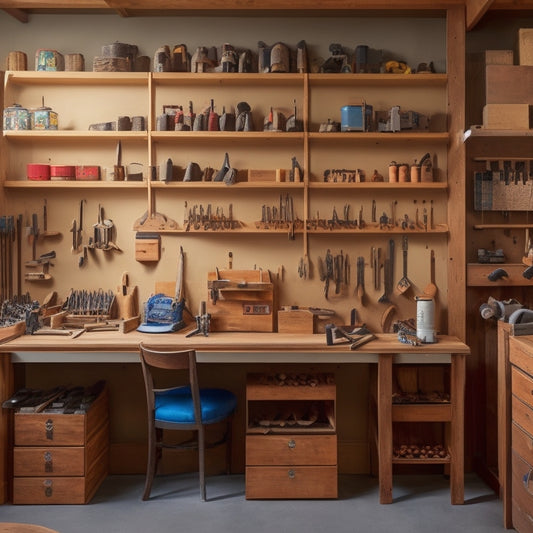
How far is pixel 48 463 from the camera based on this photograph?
346 cm

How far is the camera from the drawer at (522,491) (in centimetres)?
286

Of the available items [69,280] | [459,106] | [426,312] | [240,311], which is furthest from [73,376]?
[459,106]

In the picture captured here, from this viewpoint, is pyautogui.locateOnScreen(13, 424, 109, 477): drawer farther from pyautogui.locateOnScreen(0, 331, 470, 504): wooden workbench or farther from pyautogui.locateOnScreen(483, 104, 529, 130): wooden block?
pyautogui.locateOnScreen(483, 104, 529, 130): wooden block

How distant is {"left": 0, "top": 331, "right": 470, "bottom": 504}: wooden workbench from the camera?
3.48 m

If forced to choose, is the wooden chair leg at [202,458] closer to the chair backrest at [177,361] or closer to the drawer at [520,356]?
the chair backrest at [177,361]

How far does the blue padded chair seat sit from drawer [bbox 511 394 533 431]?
5.40ft

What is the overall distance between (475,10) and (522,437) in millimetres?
2634

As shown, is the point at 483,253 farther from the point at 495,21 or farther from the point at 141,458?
the point at 141,458

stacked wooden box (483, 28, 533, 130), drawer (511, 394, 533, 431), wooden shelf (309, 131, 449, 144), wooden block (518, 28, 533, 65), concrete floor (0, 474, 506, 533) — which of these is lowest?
concrete floor (0, 474, 506, 533)

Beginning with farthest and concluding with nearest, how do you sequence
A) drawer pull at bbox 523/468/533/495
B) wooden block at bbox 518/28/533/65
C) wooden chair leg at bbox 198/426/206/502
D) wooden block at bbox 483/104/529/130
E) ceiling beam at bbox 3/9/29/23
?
ceiling beam at bbox 3/9/29/23 < wooden block at bbox 518/28/533/65 < wooden block at bbox 483/104/529/130 < wooden chair leg at bbox 198/426/206/502 < drawer pull at bbox 523/468/533/495

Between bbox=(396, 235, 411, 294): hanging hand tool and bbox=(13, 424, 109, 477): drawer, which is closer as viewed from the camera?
bbox=(13, 424, 109, 477): drawer

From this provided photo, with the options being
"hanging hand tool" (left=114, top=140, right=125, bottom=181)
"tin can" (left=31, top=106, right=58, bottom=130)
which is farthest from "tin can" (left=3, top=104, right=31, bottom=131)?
"hanging hand tool" (left=114, top=140, right=125, bottom=181)

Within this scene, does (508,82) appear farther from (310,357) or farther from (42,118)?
(42,118)

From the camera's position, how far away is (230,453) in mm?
3980
